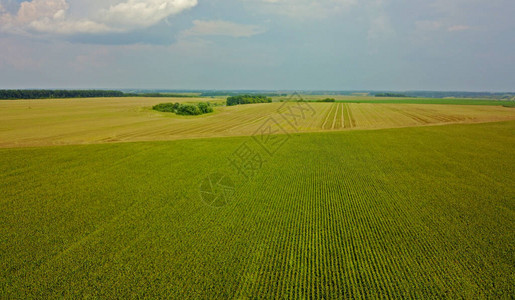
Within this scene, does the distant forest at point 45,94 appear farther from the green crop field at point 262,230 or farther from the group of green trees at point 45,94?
the green crop field at point 262,230

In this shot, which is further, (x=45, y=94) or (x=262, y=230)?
(x=45, y=94)

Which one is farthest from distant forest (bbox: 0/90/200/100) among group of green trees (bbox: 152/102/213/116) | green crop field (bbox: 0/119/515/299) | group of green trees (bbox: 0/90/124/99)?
green crop field (bbox: 0/119/515/299)

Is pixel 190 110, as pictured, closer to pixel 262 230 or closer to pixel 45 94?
pixel 262 230

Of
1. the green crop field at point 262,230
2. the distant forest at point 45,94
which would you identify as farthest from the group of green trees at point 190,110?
the distant forest at point 45,94

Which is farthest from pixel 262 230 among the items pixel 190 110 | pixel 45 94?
pixel 45 94

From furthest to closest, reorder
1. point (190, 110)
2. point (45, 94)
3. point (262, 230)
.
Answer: point (45, 94)
point (190, 110)
point (262, 230)

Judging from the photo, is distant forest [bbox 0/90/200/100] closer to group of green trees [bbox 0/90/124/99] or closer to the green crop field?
group of green trees [bbox 0/90/124/99]

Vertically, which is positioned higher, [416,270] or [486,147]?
[486,147]

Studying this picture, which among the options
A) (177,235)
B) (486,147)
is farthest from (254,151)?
(486,147)

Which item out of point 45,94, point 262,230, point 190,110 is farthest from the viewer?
point 45,94

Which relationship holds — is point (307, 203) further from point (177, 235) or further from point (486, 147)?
point (486, 147)
